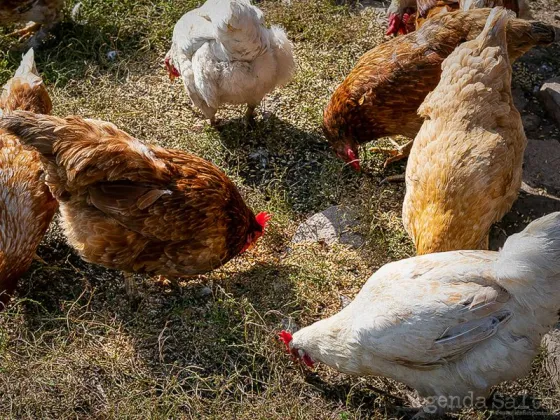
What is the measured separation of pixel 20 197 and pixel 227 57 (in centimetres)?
177

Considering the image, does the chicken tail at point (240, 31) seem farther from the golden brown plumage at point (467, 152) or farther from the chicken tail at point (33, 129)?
the chicken tail at point (33, 129)

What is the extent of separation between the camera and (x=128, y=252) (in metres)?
4.20

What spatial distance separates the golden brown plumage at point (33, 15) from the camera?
19.5 ft

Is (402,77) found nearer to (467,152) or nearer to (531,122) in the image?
(467,152)

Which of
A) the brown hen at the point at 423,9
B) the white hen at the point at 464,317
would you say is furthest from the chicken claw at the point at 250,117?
the white hen at the point at 464,317

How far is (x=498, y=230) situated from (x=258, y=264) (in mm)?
1727

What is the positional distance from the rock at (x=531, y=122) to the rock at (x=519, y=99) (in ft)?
0.31

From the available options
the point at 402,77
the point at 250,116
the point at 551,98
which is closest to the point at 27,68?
the point at 250,116

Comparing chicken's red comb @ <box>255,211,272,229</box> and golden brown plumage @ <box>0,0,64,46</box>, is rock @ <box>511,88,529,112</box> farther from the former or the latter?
golden brown plumage @ <box>0,0,64,46</box>

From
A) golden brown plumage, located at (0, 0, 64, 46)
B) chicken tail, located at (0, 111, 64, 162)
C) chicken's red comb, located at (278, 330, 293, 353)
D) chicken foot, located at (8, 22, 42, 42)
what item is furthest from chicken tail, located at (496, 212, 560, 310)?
chicken foot, located at (8, 22, 42, 42)

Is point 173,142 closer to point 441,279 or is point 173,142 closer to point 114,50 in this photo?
point 114,50

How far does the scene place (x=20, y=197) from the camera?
4441 mm

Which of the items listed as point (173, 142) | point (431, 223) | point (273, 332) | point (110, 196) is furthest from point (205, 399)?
point (173, 142)

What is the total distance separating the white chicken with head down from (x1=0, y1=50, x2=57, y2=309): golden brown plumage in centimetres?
112
